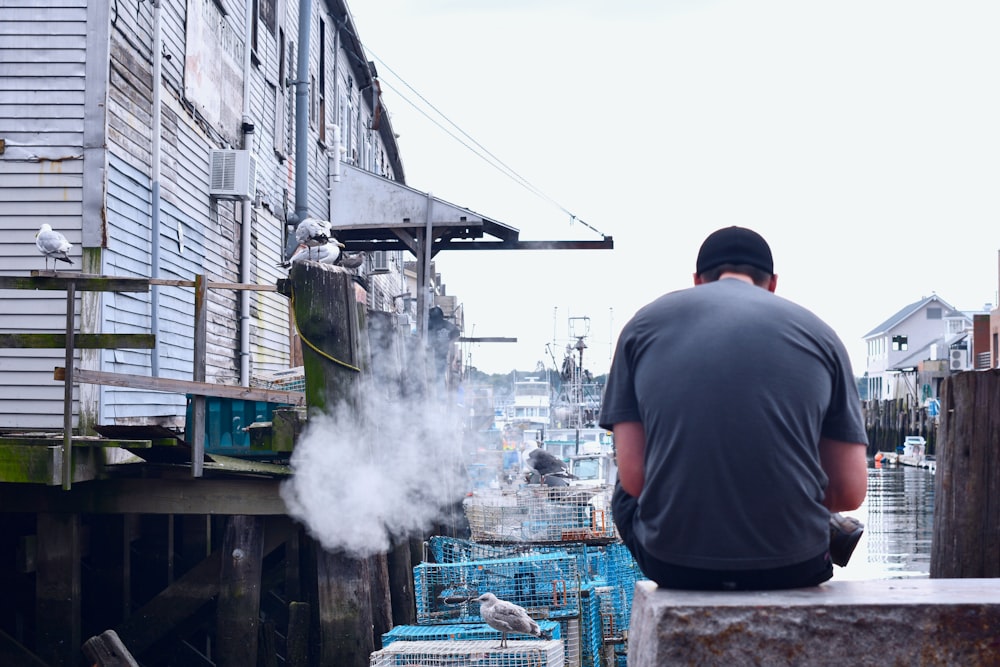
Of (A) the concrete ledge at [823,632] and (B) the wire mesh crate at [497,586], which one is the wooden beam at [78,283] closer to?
(B) the wire mesh crate at [497,586]

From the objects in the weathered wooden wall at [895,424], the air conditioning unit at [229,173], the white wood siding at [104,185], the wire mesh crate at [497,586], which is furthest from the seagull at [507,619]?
the weathered wooden wall at [895,424]

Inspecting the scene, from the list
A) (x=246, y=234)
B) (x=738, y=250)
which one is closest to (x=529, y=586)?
(x=738, y=250)

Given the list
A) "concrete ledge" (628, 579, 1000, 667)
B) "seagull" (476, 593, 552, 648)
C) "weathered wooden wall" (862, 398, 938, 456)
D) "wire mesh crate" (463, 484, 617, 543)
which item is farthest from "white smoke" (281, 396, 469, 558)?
"weathered wooden wall" (862, 398, 938, 456)

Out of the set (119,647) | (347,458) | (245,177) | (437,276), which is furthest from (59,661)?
(437,276)

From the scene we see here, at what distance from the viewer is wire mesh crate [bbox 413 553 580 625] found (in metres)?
7.81

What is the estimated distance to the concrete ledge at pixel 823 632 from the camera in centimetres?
263

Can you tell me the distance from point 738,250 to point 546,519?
6.41 metres

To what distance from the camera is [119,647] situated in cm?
652

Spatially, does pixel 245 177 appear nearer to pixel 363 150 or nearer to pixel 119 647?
pixel 119 647

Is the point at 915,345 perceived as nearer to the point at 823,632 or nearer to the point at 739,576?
the point at 739,576

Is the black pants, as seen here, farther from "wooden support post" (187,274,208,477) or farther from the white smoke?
"wooden support post" (187,274,208,477)

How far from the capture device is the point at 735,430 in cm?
278

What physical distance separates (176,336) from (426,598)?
634 cm

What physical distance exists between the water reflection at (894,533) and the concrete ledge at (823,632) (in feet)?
22.7
